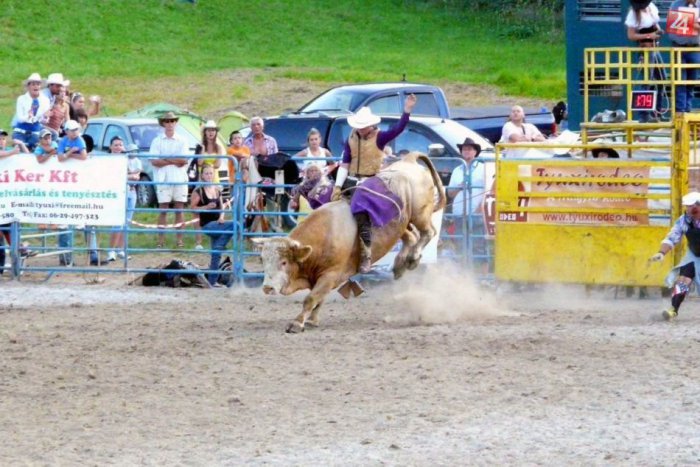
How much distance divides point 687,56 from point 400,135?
366 centimetres

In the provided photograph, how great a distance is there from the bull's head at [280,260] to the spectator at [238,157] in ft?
11.4

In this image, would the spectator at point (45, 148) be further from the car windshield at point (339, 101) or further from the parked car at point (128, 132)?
the parked car at point (128, 132)

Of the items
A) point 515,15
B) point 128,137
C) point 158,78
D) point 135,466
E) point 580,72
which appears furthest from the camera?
point 515,15

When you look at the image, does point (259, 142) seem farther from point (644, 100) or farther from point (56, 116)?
point (644, 100)

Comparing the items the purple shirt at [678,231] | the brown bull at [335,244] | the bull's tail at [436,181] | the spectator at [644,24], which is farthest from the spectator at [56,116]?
the purple shirt at [678,231]

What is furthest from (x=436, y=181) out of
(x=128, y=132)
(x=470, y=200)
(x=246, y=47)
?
(x=246, y=47)

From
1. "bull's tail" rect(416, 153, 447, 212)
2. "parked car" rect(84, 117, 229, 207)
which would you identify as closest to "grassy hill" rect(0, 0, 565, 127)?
"parked car" rect(84, 117, 229, 207)

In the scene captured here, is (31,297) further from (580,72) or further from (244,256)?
(580,72)

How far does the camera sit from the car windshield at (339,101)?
20984 mm

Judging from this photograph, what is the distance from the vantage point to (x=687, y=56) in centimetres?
1714

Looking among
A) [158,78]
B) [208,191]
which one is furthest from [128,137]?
[158,78]

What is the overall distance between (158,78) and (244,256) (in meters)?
20.9

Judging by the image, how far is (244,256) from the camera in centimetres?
1638

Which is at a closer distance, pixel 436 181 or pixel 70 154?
pixel 436 181
